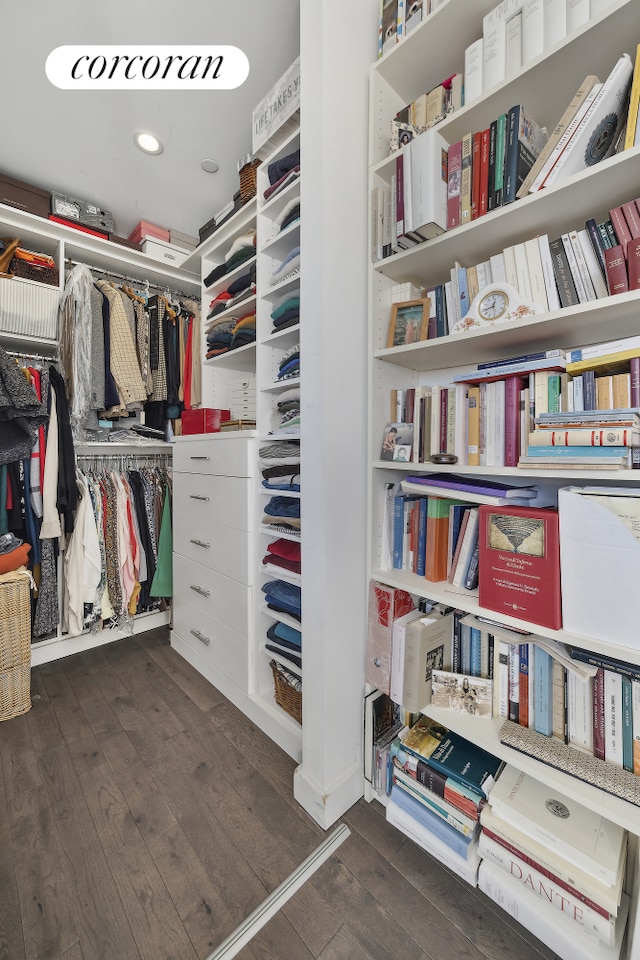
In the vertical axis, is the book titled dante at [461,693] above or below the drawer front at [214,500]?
below

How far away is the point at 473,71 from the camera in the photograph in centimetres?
103

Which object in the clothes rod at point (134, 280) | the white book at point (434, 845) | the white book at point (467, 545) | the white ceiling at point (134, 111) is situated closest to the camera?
the white book at point (434, 845)

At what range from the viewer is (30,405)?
69.0 inches

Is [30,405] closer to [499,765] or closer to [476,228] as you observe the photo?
[476,228]

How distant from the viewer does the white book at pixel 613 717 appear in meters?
0.85

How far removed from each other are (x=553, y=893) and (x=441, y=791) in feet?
0.92

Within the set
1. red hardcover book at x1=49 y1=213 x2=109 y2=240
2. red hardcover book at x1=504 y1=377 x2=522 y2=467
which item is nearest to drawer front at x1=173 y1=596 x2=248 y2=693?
red hardcover book at x1=504 y1=377 x2=522 y2=467

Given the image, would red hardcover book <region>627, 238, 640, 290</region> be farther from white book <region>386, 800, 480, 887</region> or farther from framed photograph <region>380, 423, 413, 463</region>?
white book <region>386, 800, 480, 887</region>

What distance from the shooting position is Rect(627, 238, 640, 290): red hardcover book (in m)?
0.79

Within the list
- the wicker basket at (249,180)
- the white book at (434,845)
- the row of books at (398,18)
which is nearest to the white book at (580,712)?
the white book at (434,845)

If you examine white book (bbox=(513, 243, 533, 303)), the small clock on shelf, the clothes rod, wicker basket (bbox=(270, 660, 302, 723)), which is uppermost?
the clothes rod

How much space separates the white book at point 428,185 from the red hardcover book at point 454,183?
0.01 metres

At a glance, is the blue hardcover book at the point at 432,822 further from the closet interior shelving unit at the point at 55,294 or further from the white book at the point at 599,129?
the closet interior shelving unit at the point at 55,294

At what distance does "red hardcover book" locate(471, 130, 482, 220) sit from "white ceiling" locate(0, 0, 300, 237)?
35.6 inches
